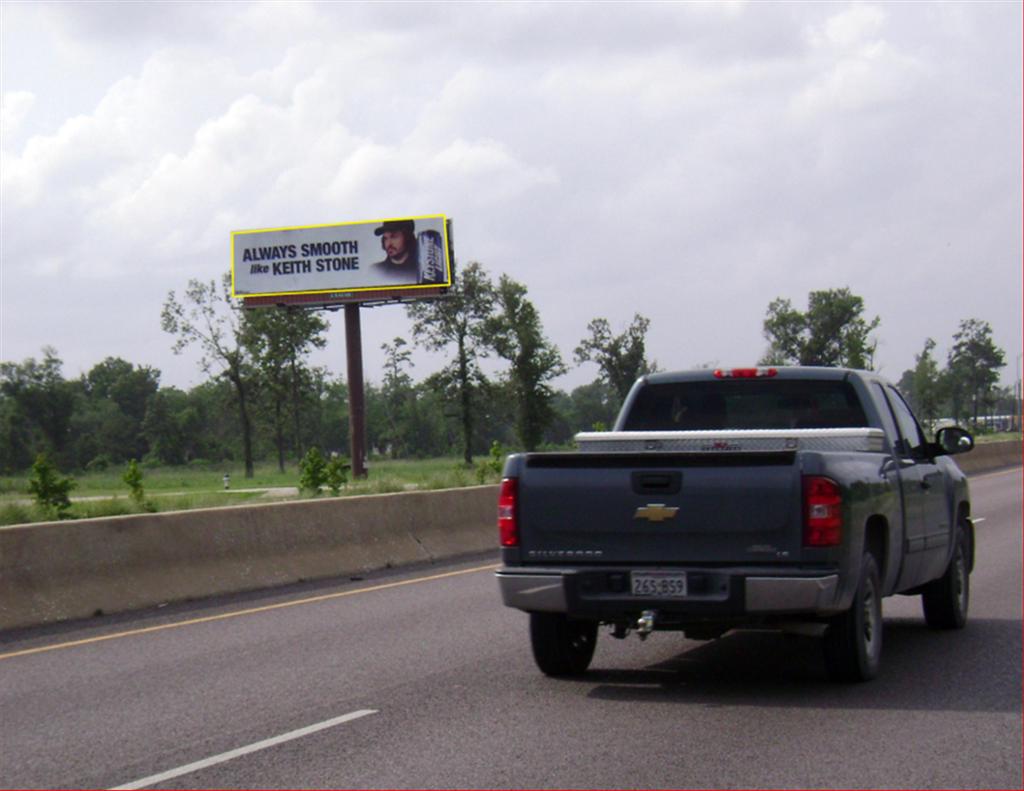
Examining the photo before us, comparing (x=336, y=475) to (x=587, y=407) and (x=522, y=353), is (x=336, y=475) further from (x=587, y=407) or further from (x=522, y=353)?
(x=587, y=407)

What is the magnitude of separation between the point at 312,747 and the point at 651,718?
6.18ft

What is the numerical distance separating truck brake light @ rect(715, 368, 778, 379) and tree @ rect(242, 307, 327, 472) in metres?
69.7

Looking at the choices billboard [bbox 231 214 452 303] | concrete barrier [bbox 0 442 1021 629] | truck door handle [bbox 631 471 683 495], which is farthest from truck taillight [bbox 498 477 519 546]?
billboard [bbox 231 214 452 303]

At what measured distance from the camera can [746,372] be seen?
34.2 feet

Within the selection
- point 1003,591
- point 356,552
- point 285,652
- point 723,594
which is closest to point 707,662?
point 723,594

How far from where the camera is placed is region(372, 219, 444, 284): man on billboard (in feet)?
194

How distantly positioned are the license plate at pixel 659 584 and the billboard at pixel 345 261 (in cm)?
5071

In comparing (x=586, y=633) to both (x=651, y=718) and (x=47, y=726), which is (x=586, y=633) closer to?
(x=651, y=718)

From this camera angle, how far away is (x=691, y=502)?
8.47 metres

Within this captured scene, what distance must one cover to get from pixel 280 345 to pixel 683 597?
75343 mm

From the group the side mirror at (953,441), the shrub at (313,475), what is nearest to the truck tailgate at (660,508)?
the side mirror at (953,441)

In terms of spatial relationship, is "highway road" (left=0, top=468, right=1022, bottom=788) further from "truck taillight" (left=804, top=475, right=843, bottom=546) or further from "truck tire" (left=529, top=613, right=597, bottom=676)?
"truck taillight" (left=804, top=475, right=843, bottom=546)

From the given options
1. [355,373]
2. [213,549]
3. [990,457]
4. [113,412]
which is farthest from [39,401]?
[213,549]

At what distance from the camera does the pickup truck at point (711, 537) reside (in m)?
8.30
